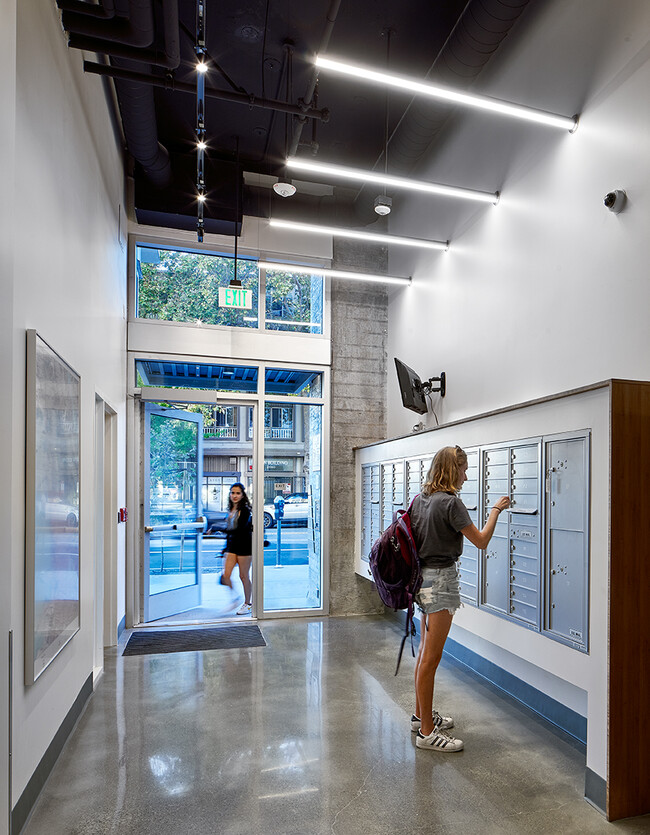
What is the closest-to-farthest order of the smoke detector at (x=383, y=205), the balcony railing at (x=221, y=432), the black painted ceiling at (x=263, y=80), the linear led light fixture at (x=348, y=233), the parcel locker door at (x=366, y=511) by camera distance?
the black painted ceiling at (x=263, y=80), the smoke detector at (x=383, y=205), the linear led light fixture at (x=348, y=233), the parcel locker door at (x=366, y=511), the balcony railing at (x=221, y=432)

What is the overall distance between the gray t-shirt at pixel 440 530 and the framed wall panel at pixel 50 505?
181 cm

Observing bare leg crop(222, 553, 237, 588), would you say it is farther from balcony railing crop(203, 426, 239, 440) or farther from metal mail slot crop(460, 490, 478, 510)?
metal mail slot crop(460, 490, 478, 510)

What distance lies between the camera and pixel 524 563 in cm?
307

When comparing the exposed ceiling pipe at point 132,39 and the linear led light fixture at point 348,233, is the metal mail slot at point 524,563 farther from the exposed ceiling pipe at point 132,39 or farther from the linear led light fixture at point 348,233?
the exposed ceiling pipe at point 132,39

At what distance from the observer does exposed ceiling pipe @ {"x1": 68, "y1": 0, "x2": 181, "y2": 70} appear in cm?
289

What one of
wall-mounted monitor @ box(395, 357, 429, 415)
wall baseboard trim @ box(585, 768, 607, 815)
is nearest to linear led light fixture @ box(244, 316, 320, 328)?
wall-mounted monitor @ box(395, 357, 429, 415)

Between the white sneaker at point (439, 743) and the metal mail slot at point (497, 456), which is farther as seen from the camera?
the metal mail slot at point (497, 456)

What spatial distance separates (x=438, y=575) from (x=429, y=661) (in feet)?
1.46

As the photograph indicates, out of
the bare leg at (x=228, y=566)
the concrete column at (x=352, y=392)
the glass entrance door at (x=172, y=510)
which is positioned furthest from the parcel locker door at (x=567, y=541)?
the glass entrance door at (x=172, y=510)

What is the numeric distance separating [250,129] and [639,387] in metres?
4.44

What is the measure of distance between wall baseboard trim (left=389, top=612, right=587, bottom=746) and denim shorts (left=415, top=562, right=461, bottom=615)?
94cm

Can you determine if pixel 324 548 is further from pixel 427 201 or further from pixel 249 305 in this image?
pixel 427 201

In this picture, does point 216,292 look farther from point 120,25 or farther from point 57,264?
point 57,264

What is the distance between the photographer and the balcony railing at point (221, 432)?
6602mm
